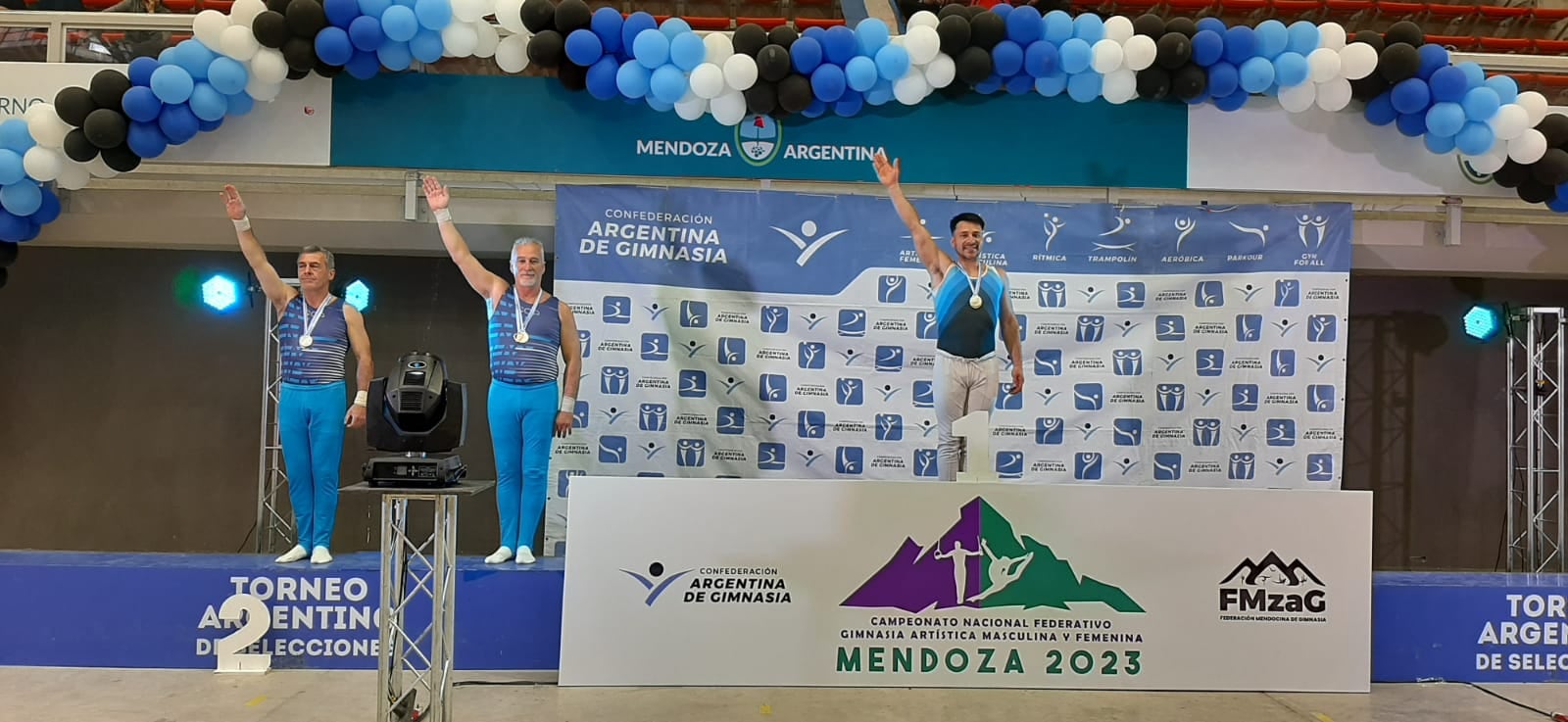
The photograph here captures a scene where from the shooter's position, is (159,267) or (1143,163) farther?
(159,267)

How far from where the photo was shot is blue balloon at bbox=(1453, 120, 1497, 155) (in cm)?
427

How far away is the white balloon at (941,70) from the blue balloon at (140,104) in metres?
3.40

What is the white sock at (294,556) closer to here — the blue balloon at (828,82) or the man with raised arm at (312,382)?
the man with raised arm at (312,382)

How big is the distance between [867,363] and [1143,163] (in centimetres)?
170

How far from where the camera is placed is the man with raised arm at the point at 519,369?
14.6ft

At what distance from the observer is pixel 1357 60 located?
13.9ft

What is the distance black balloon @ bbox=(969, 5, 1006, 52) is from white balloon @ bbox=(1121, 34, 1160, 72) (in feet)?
1.83

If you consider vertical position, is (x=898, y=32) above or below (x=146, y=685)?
above

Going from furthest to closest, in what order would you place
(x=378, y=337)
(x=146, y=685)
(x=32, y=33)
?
1. (x=378, y=337)
2. (x=32, y=33)
3. (x=146, y=685)

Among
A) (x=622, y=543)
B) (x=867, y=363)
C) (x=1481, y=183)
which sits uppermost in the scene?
(x=1481, y=183)

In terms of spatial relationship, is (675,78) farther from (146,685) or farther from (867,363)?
(146,685)

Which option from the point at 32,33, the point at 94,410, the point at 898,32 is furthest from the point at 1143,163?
the point at 94,410

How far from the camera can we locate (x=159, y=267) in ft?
22.7

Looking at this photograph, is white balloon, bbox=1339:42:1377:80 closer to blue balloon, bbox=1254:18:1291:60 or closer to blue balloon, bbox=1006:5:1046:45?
blue balloon, bbox=1254:18:1291:60
